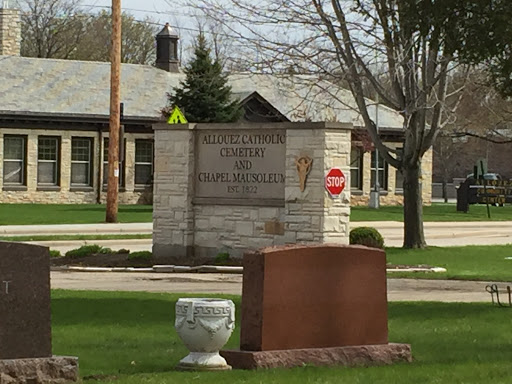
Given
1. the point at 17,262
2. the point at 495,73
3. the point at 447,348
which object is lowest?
the point at 447,348

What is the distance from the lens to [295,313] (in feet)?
38.3

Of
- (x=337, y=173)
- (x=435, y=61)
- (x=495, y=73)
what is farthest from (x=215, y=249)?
(x=495, y=73)

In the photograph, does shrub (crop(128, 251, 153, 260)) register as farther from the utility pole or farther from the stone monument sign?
the utility pole

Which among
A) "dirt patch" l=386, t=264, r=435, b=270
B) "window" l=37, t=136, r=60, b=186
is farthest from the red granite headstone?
"window" l=37, t=136, r=60, b=186

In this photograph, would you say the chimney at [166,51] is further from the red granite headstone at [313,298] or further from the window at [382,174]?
the red granite headstone at [313,298]

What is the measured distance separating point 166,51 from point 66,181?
35.7ft

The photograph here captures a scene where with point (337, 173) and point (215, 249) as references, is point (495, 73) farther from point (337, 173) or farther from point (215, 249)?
point (215, 249)

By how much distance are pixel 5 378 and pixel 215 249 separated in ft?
55.3

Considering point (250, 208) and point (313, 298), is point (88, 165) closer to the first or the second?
point (250, 208)

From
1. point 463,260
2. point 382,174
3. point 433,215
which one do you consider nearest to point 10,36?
point 382,174

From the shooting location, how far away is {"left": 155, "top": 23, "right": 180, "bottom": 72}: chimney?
210 ft

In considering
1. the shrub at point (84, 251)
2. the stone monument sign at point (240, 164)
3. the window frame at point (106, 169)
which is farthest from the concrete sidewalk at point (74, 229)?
the window frame at point (106, 169)

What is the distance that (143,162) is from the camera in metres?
58.5

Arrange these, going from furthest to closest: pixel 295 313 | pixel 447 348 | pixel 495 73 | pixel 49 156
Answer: pixel 49 156 < pixel 495 73 < pixel 447 348 < pixel 295 313
